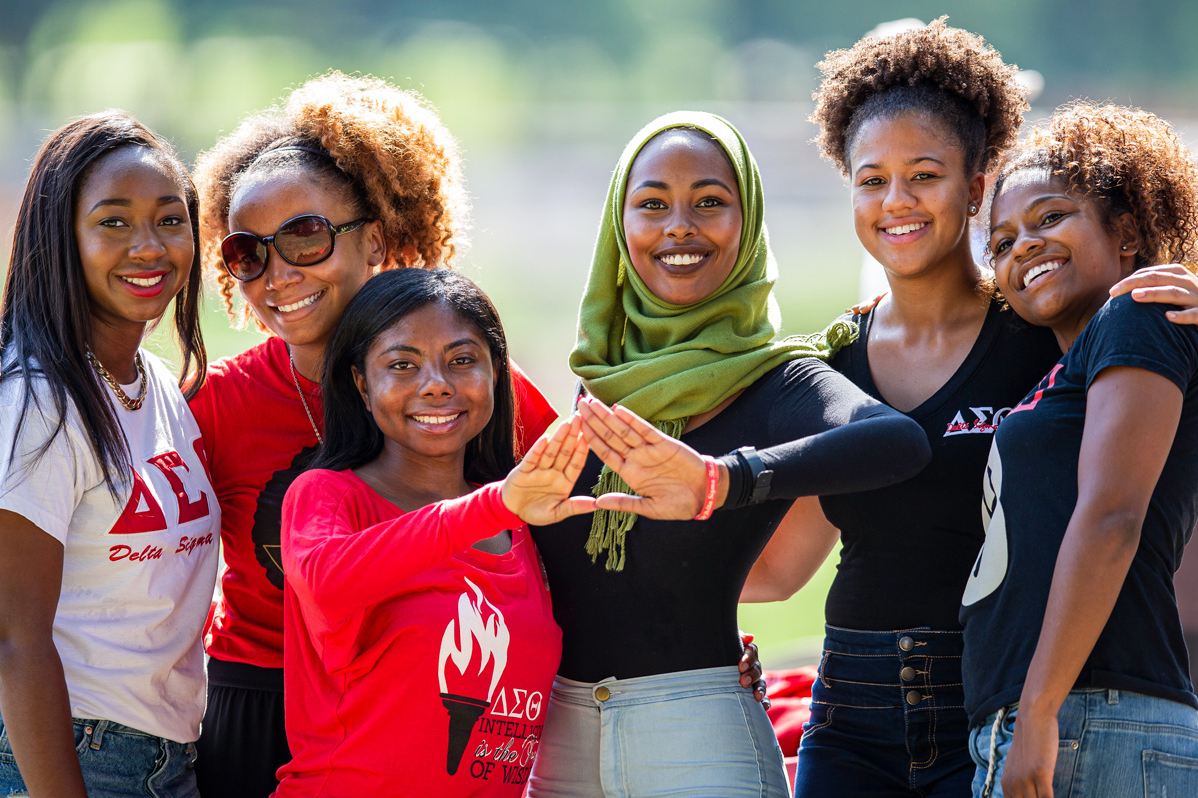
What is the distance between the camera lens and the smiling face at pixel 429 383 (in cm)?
257

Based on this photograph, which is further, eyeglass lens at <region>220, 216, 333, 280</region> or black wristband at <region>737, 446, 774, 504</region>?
eyeglass lens at <region>220, 216, 333, 280</region>

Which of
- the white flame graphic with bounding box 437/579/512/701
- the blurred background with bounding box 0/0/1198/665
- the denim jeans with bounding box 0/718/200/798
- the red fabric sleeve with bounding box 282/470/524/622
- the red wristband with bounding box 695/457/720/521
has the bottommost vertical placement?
the denim jeans with bounding box 0/718/200/798

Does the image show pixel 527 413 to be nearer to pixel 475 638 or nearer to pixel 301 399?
pixel 301 399

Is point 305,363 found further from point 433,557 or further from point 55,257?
point 433,557

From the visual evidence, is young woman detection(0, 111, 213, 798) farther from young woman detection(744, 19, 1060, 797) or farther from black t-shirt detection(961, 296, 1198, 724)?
black t-shirt detection(961, 296, 1198, 724)

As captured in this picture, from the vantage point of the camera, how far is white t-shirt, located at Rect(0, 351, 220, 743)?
233 centimetres

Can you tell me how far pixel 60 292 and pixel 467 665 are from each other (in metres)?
1.25

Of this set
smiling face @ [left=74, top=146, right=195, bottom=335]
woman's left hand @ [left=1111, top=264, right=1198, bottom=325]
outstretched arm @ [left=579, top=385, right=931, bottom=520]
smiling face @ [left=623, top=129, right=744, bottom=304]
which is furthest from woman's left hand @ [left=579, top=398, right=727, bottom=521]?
smiling face @ [left=74, top=146, right=195, bottom=335]

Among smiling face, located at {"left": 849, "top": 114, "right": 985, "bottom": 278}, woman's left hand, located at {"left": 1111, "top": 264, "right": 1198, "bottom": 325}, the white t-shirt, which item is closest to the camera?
woman's left hand, located at {"left": 1111, "top": 264, "right": 1198, "bottom": 325}

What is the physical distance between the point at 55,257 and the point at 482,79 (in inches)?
989

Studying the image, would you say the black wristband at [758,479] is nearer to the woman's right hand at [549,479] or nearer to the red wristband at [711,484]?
the red wristband at [711,484]

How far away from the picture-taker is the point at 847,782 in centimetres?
257

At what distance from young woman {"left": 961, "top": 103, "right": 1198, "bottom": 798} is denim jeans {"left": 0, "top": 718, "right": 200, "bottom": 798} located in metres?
1.76

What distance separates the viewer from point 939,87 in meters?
2.89
